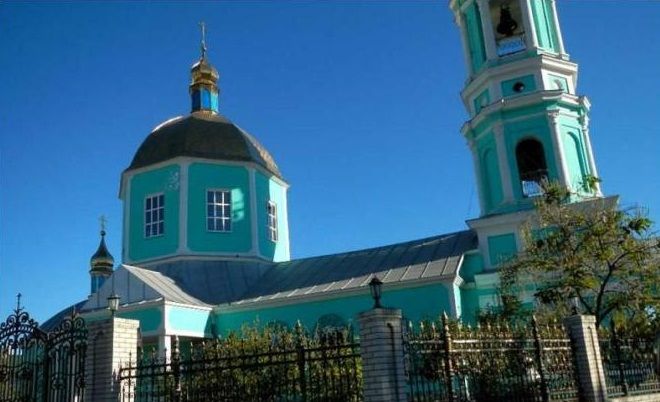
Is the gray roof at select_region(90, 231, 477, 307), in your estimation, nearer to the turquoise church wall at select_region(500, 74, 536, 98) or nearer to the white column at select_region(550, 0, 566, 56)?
the turquoise church wall at select_region(500, 74, 536, 98)

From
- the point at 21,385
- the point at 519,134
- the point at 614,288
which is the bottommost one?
the point at 21,385

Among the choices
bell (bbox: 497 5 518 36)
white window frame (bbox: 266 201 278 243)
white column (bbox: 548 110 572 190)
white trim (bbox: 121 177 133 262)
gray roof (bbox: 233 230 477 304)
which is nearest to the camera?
white column (bbox: 548 110 572 190)

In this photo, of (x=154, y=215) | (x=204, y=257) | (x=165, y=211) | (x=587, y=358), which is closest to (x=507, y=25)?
(x=204, y=257)

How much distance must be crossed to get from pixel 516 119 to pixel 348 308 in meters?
7.12

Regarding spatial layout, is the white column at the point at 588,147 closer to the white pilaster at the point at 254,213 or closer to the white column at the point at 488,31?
the white column at the point at 488,31

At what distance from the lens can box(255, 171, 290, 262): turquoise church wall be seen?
2197 cm

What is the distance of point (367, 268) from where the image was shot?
18.4 metres

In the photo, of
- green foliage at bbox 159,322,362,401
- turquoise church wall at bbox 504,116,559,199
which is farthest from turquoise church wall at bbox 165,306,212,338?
turquoise church wall at bbox 504,116,559,199

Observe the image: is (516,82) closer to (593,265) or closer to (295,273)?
(593,265)

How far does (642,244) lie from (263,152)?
14.7 m

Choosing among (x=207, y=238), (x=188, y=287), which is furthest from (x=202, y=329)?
(x=207, y=238)

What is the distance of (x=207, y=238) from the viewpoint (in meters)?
20.8

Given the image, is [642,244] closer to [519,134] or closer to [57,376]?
[519,134]

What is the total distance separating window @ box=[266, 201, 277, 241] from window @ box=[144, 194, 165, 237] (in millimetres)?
3817
